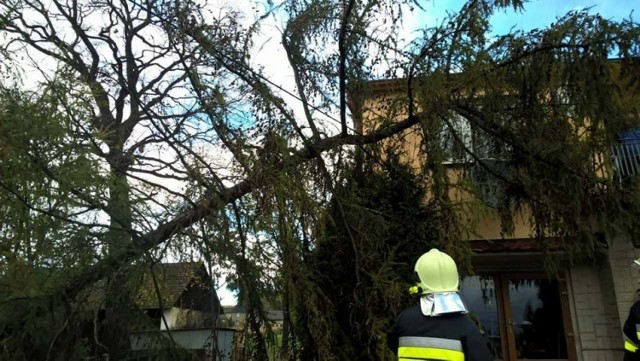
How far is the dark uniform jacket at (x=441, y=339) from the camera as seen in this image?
255 cm

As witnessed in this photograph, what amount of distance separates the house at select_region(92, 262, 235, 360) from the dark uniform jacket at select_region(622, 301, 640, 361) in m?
4.17

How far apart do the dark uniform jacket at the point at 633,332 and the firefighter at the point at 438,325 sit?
3656mm

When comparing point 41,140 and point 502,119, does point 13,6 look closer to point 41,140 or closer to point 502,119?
point 41,140

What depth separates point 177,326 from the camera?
4.49 metres

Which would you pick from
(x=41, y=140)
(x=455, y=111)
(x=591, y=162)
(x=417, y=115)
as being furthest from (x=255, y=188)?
(x=591, y=162)

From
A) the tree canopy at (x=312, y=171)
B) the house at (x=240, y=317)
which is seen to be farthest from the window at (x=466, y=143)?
the house at (x=240, y=317)

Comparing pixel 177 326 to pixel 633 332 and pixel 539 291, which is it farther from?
pixel 539 291

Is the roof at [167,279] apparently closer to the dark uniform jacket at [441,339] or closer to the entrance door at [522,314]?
the dark uniform jacket at [441,339]

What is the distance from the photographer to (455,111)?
5.00 m

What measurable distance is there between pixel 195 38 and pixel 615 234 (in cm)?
442

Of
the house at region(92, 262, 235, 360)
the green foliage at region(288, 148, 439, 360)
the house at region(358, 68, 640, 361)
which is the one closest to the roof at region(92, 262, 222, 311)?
the house at region(92, 262, 235, 360)

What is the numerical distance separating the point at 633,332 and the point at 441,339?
4.01m

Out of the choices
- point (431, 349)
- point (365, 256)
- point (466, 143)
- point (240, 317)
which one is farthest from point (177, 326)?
point (466, 143)

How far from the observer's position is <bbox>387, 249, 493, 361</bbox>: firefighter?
2.57 metres
